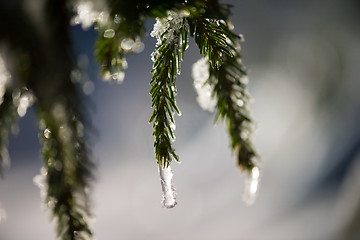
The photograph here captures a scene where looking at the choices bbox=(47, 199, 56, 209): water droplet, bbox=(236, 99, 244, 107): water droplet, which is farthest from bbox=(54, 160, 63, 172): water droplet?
bbox=(236, 99, 244, 107): water droplet

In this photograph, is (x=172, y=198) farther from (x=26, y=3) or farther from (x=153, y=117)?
(x=26, y=3)

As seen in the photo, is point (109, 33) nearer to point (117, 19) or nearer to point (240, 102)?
point (117, 19)

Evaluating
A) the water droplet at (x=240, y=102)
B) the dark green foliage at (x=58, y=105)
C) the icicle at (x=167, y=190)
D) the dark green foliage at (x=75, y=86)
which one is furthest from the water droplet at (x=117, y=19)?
the icicle at (x=167, y=190)

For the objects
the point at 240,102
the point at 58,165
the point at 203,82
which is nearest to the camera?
the point at 58,165

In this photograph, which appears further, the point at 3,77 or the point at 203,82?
the point at 203,82

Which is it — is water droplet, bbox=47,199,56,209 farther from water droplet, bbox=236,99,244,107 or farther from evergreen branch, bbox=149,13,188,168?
water droplet, bbox=236,99,244,107

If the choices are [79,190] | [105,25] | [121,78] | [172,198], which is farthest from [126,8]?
[172,198]

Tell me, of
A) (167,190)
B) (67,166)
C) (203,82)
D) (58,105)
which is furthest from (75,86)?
(167,190)
